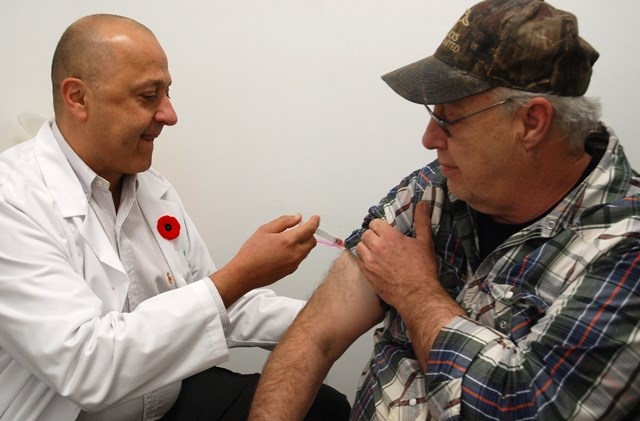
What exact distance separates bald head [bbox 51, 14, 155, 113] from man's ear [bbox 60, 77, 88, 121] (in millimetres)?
19

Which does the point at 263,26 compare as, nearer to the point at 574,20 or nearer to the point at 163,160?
the point at 163,160

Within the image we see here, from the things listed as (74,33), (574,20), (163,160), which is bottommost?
(163,160)

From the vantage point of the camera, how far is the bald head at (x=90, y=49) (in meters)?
1.46

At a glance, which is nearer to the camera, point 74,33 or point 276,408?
point 276,408

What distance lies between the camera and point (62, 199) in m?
1.45

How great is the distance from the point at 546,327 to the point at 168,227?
1.09 meters

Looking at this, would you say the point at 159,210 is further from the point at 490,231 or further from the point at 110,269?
the point at 490,231

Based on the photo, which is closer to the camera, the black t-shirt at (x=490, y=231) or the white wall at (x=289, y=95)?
the black t-shirt at (x=490, y=231)

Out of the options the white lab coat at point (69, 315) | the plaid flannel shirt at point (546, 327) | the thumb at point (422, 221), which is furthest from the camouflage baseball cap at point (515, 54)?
the white lab coat at point (69, 315)

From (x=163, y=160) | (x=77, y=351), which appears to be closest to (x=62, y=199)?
(x=77, y=351)

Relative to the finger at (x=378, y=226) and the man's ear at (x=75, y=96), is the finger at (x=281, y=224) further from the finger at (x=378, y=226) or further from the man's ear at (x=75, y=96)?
the man's ear at (x=75, y=96)

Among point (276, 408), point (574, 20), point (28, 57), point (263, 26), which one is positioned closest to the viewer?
point (574, 20)

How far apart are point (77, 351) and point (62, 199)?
0.40 m

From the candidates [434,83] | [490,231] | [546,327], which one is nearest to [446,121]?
[434,83]
